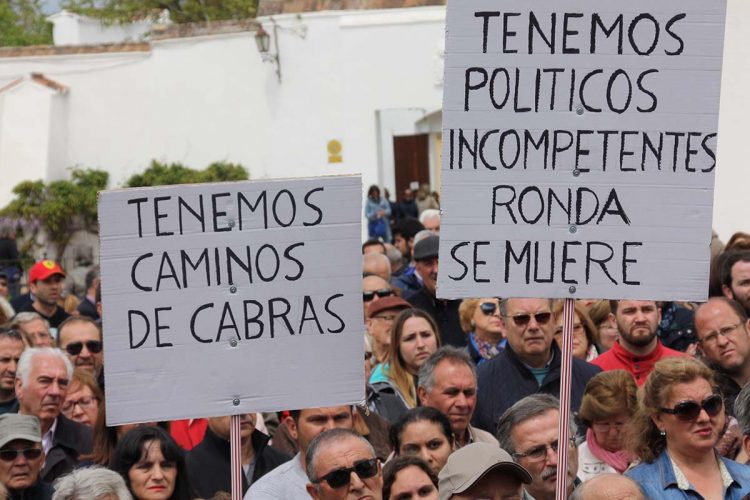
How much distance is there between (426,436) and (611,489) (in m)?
1.53

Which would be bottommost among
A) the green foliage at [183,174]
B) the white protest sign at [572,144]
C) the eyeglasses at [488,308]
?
the green foliage at [183,174]

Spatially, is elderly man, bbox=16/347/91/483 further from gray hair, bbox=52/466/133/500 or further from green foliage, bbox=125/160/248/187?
green foliage, bbox=125/160/248/187

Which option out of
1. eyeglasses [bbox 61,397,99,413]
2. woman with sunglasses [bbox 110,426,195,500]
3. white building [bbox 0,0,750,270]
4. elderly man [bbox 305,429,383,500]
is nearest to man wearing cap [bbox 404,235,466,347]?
eyeglasses [bbox 61,397,99,413]

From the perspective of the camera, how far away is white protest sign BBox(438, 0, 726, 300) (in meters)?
5.68

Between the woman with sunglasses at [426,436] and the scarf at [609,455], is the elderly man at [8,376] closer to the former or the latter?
the woman with sunglasses at [426,436]

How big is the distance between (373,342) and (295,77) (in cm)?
1771

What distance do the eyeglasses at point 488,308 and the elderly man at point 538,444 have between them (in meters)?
3.13

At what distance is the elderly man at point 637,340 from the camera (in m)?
8.35

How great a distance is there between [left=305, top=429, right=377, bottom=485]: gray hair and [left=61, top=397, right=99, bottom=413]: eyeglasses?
9.58 ft

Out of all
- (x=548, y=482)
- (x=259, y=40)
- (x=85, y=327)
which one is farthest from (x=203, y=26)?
(x=548, y=482)

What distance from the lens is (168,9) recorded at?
38.3 meters

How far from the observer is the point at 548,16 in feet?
18.8

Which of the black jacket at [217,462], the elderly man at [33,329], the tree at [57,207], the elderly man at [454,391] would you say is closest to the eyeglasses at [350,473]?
the elderly man at [454,391]

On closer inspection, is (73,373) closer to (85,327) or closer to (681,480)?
(85,327)
